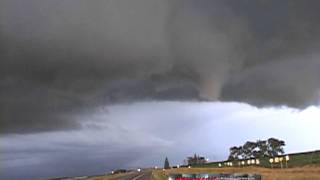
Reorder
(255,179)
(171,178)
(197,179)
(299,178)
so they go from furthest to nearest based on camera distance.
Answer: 1. (171,178)
2. (197,179)
3. (299,178)
4. (255,179)

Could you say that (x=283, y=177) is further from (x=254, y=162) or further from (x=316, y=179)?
Answer: (x=254, y=162)

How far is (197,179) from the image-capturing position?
69.8 metres

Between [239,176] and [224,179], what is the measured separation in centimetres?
353

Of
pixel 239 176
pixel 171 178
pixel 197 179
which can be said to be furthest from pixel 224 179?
pixel 171 178

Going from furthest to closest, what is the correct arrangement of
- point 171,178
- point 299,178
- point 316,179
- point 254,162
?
point 254,162
point 171,178
point 299,178
point 316,179

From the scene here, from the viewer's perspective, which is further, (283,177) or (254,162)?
(254,162)

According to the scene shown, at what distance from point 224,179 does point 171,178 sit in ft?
73.4

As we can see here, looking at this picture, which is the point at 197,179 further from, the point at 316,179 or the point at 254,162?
the point at 254,162

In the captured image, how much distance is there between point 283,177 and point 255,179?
588 inches

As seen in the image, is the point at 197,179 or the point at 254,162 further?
the point at 254,162

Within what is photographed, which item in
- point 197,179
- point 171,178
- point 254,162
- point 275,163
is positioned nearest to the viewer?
point 197,179

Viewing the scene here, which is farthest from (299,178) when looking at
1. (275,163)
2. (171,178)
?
(275,163)

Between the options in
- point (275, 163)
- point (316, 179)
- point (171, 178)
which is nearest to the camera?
point (316, 179)

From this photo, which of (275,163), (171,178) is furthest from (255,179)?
(275,163)
